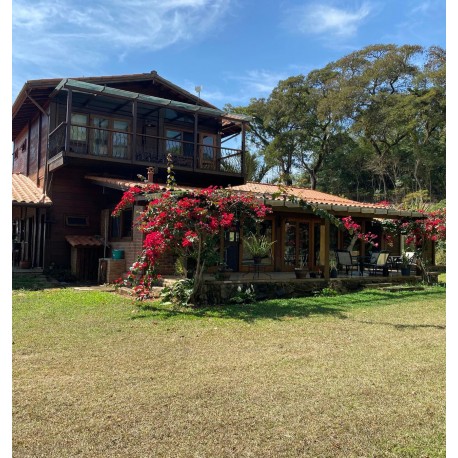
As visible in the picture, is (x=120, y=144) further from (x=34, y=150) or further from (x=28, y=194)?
(x=34, y=150)

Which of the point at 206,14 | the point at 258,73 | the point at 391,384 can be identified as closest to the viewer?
the point at 391,384

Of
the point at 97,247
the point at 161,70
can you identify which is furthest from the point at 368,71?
the point at 97,247

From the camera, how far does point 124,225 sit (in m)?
13.3

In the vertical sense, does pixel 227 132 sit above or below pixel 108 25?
above

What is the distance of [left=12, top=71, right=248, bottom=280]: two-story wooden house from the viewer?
1405 centimetres

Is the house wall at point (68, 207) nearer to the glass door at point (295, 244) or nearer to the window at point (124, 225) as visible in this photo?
the window at point (124, 225)

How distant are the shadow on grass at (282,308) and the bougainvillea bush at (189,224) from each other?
2.21 feet

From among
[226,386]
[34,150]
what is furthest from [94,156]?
[226,386]

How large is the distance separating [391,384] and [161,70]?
15.9 metres

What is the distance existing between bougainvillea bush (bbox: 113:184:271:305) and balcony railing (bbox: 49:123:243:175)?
6.24 metres

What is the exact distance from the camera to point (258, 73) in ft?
106

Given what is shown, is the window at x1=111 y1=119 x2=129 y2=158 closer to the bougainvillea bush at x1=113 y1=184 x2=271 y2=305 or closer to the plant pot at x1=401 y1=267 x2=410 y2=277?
the bougainvillea bush at x1=113 y1=184 x2=271 y2=305

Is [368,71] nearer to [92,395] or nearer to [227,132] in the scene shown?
[227,132]

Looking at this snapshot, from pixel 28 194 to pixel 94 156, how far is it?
9.39 feet
